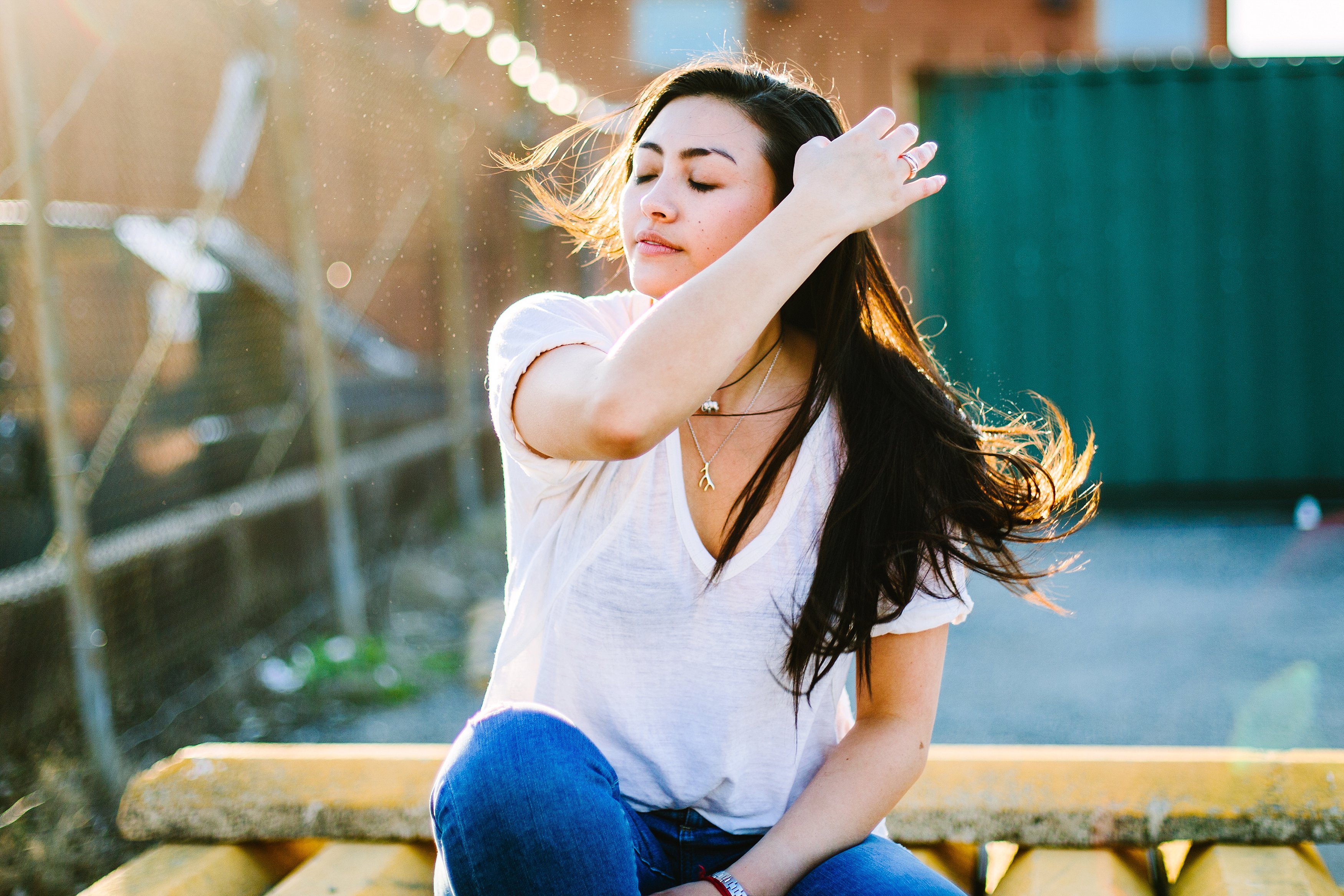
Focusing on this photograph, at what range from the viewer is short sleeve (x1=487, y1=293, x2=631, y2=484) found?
1287mm

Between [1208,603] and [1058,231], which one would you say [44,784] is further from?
[1058,231]

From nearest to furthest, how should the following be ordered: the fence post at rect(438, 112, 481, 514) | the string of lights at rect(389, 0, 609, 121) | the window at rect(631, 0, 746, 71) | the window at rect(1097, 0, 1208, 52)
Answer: the window at rect(631, 0, 746, 71) < the string of lights at rect(389, 0, 609, 121) < the fence post at rect(438, 112, 481, 514) < the window at rect(1097, 0, 1208, 52)

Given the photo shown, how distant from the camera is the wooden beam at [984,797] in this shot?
171 centimetres

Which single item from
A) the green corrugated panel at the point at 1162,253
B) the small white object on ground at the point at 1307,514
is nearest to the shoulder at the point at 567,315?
the green corrugated panel at the point at 1162,253

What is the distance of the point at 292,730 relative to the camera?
11.1ft

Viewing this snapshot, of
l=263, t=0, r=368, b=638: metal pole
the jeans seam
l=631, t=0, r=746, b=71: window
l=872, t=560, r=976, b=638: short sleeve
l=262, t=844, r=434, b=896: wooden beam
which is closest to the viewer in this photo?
the jeans seam

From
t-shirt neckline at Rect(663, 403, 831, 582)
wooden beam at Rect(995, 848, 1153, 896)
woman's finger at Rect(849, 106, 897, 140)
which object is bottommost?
wooden beam at Rect(995, 848, 1153, 896)

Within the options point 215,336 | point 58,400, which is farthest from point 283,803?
point 215,336

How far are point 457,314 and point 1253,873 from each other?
474cm

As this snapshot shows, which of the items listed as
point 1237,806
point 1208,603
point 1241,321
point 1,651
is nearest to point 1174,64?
point 1241,321

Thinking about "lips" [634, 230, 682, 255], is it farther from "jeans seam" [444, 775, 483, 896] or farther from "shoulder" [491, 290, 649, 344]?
"jeans seam" [444, 775, 483, 896]

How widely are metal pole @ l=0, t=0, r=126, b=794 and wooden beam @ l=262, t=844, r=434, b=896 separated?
1268 mm

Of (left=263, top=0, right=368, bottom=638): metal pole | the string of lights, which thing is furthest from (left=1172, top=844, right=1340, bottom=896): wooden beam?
(left=263, top=0, right=368, bottom=638): metal pole

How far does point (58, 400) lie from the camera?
9.02ft
